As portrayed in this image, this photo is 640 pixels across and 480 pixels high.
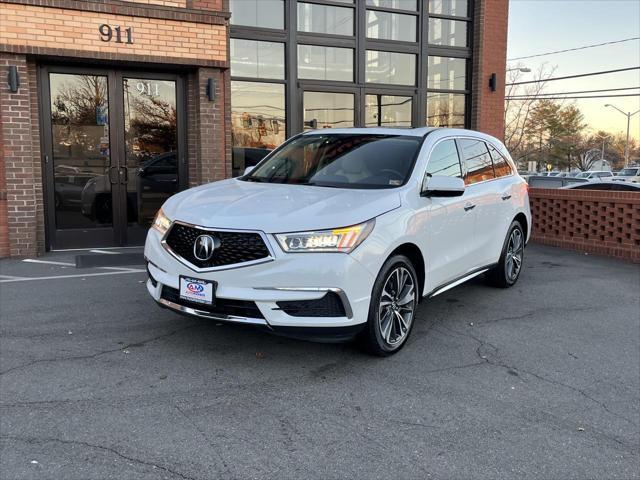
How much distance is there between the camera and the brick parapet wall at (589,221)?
9.14 m

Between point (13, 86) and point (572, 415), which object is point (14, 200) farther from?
point (572, 415)

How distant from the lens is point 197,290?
4.07 meters

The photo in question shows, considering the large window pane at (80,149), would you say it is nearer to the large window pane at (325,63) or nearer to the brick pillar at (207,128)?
the brick pillar at (207,128)

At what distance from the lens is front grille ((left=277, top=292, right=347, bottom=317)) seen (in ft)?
12.8

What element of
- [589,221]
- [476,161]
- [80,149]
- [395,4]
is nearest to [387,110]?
[395,4]

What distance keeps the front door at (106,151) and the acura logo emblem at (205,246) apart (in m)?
5.77

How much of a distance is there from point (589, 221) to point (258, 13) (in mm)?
6705

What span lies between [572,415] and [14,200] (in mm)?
7807

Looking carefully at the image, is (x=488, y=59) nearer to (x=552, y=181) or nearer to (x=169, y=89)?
(x=169, y=89)

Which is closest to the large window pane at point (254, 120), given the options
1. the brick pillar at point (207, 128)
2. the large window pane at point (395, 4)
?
the brick pillar at point (207, 128)

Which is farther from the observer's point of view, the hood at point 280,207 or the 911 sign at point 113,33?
the 911 sign at point 113,33

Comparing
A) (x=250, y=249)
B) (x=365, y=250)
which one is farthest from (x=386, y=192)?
(x=250, y=249)

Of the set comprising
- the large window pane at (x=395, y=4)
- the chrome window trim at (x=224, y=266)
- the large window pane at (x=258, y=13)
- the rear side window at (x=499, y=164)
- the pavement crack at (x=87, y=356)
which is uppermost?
the large window pane at (x=395, y=4)

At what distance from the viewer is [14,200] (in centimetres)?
846
